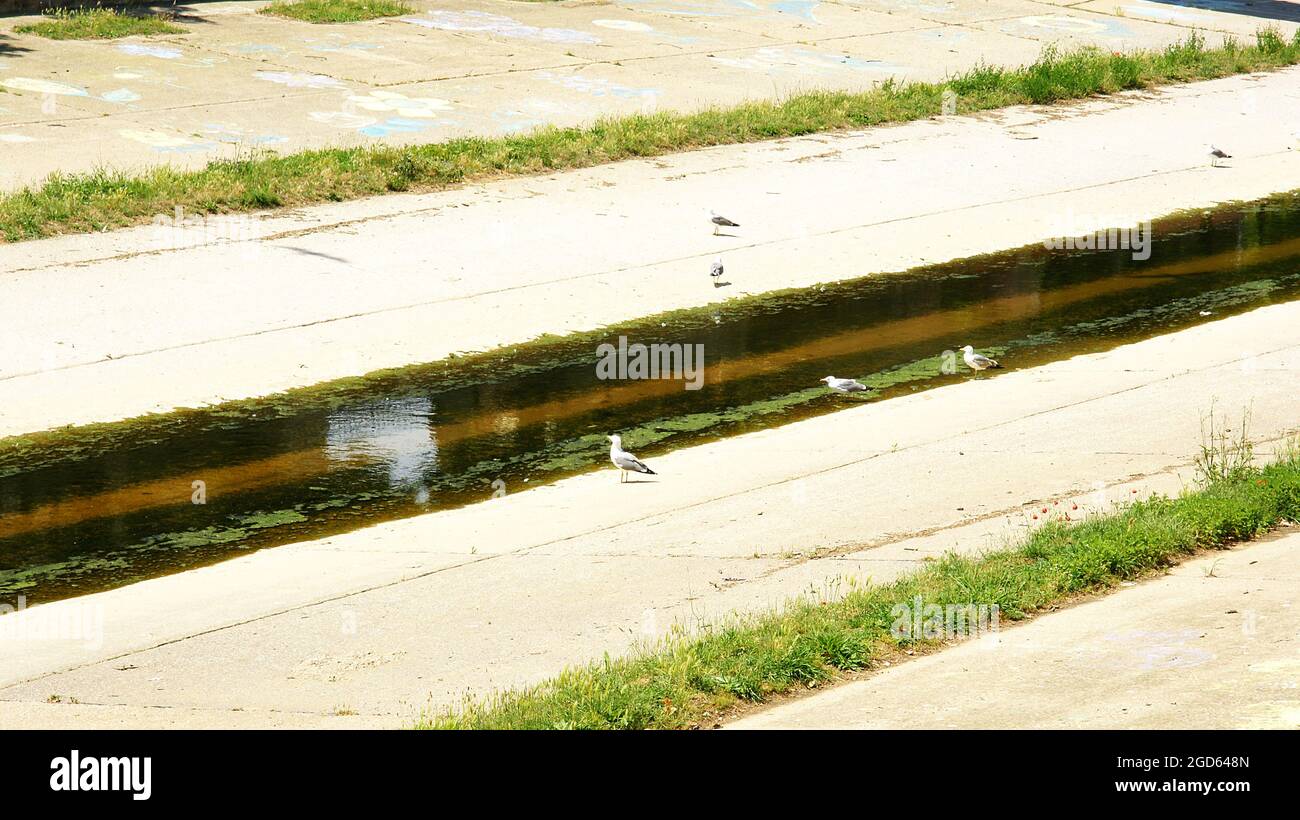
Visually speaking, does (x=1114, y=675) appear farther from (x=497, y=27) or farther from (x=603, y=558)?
(x=497, y=27)

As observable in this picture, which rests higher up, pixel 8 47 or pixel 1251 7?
pixel 1251 7

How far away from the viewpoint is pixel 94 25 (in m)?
29.2

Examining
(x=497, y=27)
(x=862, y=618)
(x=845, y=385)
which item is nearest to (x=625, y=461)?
(x=845, y=385)

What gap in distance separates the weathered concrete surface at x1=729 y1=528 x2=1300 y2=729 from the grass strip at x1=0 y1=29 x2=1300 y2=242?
1397cm

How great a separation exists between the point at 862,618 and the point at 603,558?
2.63m

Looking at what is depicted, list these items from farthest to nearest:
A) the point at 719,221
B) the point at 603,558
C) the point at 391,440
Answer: the point at 719,221, the point at 391,440, the point at 603,558

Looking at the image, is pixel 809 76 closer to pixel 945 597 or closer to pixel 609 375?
pixel 609 375

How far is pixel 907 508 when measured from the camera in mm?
13125

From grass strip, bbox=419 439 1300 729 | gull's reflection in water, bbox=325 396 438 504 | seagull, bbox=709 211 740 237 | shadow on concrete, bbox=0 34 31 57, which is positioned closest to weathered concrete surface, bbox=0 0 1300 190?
shadow on concrete, bbox=0 34 31 57

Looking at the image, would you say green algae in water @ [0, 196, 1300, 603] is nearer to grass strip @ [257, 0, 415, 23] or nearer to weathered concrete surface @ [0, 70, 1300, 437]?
weathered concrete surface @ [0, 70, 1300, 437]

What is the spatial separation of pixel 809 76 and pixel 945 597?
854 inches

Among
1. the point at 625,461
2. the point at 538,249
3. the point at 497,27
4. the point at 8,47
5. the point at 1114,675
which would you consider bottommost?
the point at 625,461

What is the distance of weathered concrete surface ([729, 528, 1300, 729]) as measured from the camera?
842 cm
